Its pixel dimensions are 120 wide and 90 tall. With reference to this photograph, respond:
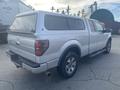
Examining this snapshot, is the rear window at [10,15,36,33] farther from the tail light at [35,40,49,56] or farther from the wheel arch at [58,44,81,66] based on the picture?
the wheel arch at [58,44,81,66]

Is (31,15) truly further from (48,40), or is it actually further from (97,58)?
(97,58)

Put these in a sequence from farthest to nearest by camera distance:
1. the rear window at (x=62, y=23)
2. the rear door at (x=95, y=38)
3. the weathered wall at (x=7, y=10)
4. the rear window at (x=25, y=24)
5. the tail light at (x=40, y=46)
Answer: the weathered wall at (x=7, y=10)
the rear door at (x=95, y=38)
the rear window at (x=62, y=23)
the rear window at (x=25, y=24)
the tail light at (x=40, y=46)

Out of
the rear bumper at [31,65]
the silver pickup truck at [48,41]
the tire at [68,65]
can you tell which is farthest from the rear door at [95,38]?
the rear bumper at [31,65]

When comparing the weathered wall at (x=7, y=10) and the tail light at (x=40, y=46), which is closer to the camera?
the tail light at (x=40, y=46)

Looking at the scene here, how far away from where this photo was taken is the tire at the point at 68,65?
4482 millimetres

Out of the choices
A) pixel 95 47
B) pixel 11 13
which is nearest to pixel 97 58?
pixel 95 47

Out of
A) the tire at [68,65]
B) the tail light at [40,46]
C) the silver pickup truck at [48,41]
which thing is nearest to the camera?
the tail light at [40,46]

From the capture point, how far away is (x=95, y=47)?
20.7ft

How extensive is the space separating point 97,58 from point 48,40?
3928 mm

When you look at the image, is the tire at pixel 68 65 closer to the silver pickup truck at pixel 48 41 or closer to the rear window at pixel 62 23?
the silver pickup truck at pixel 48 41

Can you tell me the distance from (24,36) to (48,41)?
71cm

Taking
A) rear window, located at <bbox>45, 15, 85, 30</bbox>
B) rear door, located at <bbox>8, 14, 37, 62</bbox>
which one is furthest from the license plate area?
rear window, located at <bbox>45, 15, 85, 30</bbox>

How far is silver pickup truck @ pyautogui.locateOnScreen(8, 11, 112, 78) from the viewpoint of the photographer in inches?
149

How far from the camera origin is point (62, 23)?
4.60m
